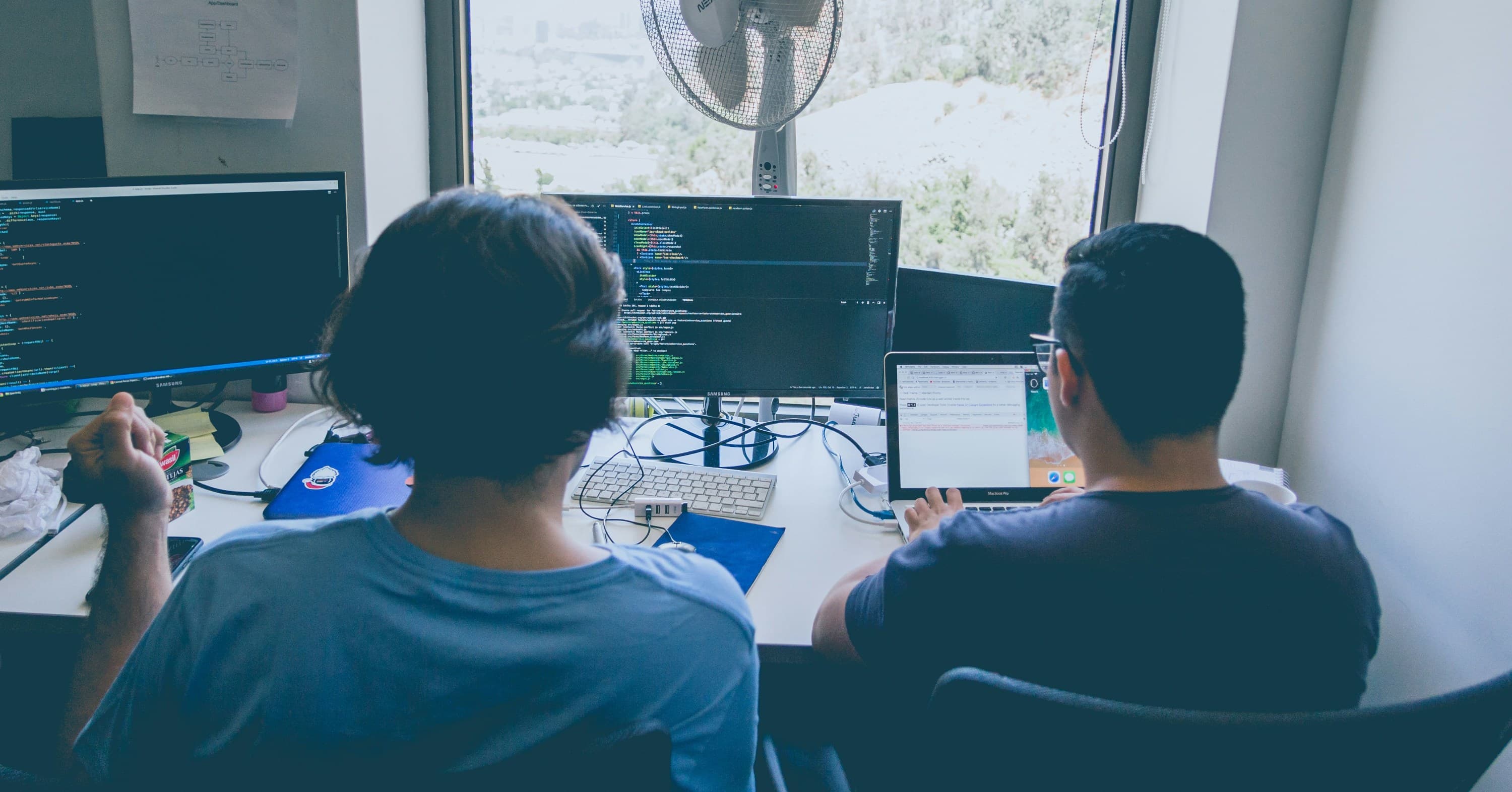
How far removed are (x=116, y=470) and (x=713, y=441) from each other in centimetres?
99

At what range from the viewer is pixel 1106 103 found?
2072mm

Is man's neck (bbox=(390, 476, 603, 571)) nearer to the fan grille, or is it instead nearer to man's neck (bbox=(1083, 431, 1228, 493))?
man's neck (bbox=(1083, 431, 1228, 493))

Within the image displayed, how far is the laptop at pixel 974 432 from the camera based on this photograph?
1518 millimetres

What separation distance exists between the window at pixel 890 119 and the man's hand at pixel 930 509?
71cm

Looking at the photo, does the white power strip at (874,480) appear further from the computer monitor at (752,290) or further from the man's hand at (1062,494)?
the man's hand at (1062,494)

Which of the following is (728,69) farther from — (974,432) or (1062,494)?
(1062,494)

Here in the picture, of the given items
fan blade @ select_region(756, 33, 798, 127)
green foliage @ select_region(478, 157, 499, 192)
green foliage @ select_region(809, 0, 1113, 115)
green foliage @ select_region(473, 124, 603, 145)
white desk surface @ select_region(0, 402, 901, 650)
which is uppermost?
green foliage @ select_region(809, 0, 1113, 115)

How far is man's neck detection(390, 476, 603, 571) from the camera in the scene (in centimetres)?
77

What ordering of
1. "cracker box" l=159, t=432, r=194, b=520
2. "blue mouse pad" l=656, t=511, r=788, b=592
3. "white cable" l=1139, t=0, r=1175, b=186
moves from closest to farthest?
"blue mouse pad" l=656, t=511, r=788, b=592, "cracker box" l=159, t=432, r=194, b=520, "white cable" l=1139, t=0, r=1175, b=186

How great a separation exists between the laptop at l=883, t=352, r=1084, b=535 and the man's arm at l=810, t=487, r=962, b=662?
0.31ft

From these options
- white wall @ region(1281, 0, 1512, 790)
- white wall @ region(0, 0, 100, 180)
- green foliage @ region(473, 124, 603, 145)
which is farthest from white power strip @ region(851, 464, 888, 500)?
white wall @ region(0, 0, 100, 180)

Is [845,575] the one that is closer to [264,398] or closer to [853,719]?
[853,719]

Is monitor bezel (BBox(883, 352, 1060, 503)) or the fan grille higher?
the fan grille

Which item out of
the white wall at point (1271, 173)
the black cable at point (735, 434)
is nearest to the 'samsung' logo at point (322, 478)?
the black cable at point (735, 434)
